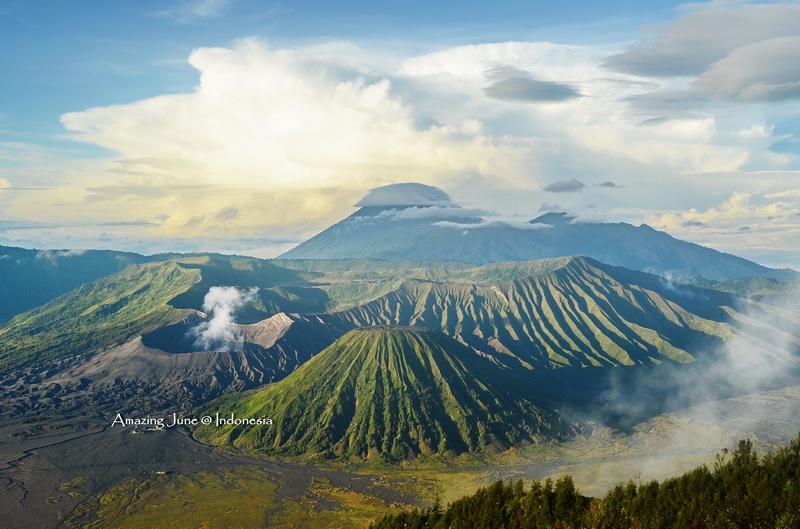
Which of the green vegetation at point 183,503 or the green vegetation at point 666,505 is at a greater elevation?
the green vegetation at point 666,505

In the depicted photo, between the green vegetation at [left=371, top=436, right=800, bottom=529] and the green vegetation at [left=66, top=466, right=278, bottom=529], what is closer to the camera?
the green vegetation at [left=371, top=436, right=800, bottom=529]

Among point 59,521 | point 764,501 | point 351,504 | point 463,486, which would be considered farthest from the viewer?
point 463,486

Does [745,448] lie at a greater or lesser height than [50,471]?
greater

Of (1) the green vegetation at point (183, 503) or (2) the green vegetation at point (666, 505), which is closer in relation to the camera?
(2) the green vegetation at point (666, 505)

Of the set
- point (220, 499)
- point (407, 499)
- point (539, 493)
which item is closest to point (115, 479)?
point (220, 499)

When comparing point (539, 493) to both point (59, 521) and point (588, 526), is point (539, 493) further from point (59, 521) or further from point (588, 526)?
point (59, 521)

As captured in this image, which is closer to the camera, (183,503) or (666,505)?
(666,505)

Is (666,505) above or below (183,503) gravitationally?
above

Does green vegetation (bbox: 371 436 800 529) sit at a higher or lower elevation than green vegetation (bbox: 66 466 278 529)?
higher
